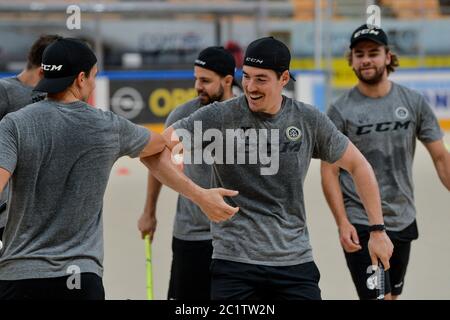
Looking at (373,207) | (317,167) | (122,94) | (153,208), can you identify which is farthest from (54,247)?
(122,94)

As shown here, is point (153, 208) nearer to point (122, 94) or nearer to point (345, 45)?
point (122, 94)

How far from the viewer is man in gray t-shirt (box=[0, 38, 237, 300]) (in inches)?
Result: 148

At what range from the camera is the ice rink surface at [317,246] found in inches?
278

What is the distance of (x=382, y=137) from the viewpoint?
227 inches

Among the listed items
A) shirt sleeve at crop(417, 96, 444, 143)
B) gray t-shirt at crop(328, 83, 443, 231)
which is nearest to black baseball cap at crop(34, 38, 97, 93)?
gray t-shirt at crop(328, 83, 443, 231)

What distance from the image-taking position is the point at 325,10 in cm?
1780

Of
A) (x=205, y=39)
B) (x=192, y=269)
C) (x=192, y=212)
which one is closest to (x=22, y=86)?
(x=192, y=212)

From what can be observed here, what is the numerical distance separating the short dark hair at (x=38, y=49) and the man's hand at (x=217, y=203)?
1.64 meters

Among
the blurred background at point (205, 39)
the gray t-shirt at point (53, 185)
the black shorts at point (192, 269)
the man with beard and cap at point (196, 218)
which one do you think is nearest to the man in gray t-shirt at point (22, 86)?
the man with beard and cap at point (196, 218)

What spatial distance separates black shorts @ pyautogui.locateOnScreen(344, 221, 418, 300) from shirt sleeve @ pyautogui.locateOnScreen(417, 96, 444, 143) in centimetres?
56

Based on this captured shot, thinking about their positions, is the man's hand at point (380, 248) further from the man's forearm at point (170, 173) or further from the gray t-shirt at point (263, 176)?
A: the man's forearm at point (170, 173)

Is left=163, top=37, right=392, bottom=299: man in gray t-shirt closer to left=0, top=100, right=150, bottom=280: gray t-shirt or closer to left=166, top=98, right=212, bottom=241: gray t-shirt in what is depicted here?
left=0, top=100, right=150, bottom=280: gray t-shirt
